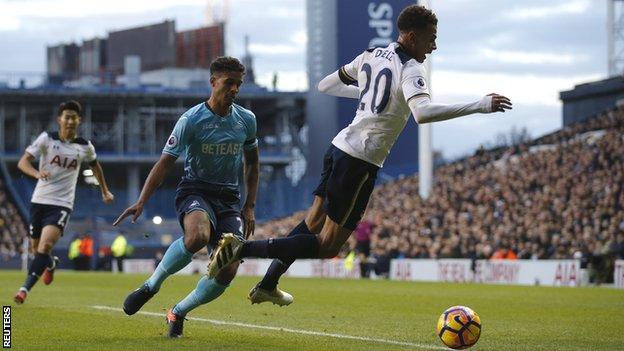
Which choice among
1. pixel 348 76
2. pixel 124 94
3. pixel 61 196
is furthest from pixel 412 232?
pixel 124 94

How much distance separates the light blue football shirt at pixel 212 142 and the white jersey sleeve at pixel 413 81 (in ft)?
5.82

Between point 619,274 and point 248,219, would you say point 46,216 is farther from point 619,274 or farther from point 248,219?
point 619,274

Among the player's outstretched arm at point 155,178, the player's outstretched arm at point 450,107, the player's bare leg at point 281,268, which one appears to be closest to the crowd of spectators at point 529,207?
the player's bare leg at point 281,268

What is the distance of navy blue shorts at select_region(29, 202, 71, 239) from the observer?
15797 millimetres

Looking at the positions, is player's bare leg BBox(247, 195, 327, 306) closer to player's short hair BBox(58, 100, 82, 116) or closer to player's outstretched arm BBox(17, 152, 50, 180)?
player's outstretched arm BBox(17, 152, 50, 180)

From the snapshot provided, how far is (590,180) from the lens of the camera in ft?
108

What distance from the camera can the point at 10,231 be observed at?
2299 inches

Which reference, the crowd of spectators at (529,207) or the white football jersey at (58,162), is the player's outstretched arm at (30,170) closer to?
the white football jersey at (58,162)

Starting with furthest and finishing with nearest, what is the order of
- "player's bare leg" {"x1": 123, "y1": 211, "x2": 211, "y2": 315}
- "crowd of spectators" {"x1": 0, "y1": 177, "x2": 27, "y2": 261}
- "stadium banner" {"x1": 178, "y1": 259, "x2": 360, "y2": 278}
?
"crowd of spectators" {"x1": 0, "y1": 177, "x2": 27, "y2": 261} → "stadium banner" {"x1": 178, "y1": 259, "x2": 360, "y2": 278} → "player's bare leg" {"x1": 123, "y1": 211, "x2": 211, "y2": 315}

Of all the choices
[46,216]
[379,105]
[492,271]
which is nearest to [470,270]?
[492,271]

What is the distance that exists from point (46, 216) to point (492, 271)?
16.8 metres

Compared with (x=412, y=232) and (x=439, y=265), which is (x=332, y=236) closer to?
(x=439, y=265)

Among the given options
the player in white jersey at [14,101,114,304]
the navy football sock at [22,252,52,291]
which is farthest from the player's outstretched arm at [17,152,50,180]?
the navy football sock at [22,252,52,291]

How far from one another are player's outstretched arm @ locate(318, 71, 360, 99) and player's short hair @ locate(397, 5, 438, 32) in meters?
0.88
